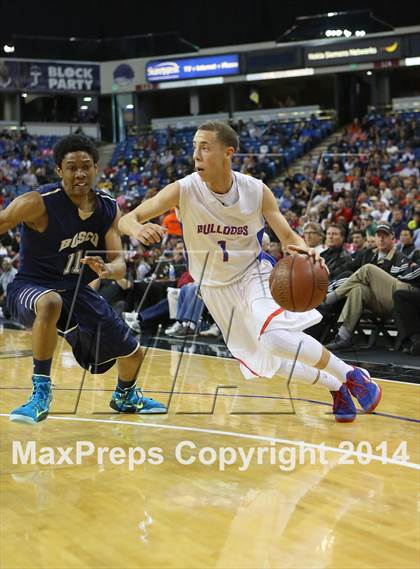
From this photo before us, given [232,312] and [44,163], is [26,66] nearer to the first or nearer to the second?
[44,163]

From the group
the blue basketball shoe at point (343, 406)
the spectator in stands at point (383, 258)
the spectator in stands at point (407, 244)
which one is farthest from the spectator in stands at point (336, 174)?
the blue basketball shoe at point (343, 406)

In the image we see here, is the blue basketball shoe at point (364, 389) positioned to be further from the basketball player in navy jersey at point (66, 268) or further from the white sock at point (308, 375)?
the basketball player in navy jersey at point (66, 268)

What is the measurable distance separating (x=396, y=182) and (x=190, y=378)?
815 cm

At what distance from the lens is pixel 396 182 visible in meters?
14.4

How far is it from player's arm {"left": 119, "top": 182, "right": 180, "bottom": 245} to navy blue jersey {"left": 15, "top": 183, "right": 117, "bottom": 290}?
1.84ft

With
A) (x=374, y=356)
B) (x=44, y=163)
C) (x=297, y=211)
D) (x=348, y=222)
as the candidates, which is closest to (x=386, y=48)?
(x=44, y=163)

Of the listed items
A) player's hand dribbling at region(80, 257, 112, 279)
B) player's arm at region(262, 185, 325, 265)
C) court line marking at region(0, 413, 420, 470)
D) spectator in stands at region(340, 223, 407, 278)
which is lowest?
court line marking at region(0, 413, 420, 470)

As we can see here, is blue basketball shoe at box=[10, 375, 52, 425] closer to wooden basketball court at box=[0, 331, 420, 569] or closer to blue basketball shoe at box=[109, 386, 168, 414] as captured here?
wooden basketball court at box=[0, 331, 420, 569]

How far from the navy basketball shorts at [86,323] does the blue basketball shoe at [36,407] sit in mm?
399

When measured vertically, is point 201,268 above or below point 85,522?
above

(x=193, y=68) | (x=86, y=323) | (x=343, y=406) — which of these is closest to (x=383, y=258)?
(x=343, y=406)

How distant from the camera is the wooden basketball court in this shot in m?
3.08

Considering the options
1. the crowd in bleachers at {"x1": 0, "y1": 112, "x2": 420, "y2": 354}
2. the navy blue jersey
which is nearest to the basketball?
the navy blue jersey

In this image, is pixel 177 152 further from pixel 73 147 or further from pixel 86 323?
pixel 73 147
